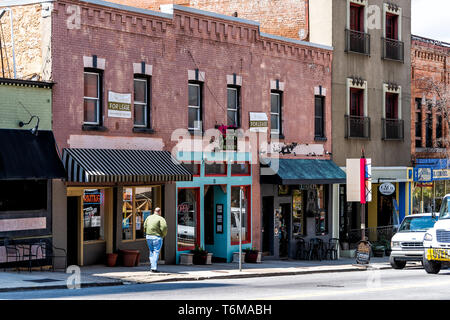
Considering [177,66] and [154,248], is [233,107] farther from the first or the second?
[154,248]

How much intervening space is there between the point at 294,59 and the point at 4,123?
13.7 m

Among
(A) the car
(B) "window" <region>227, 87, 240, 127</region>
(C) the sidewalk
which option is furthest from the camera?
(B) "window" <region>227, 87, 240, 127</region>

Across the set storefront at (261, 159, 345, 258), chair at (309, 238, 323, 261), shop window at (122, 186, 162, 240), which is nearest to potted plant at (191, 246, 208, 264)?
shop window at (122, 186, 162, 240)

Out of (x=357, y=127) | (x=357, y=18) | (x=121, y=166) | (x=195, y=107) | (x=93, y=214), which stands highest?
(x=357, y=18)

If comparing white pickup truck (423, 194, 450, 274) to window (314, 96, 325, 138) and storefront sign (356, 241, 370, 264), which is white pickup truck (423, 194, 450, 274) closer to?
storefront sign (356, 241, 370, 264)

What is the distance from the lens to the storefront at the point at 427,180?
130 ft

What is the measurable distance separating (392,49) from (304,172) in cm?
956

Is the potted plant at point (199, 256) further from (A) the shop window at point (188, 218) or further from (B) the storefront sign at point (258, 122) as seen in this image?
(B) the storefront sign at point (258, 122)

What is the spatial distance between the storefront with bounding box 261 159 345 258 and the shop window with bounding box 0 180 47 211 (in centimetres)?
1004

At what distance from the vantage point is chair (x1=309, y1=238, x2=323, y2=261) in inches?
1283

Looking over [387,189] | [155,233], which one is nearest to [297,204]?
[387,189]

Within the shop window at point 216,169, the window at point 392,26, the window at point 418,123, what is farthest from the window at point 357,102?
the shop window at point 216,169

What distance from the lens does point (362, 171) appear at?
32125mm

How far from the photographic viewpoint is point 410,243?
1082 inches
